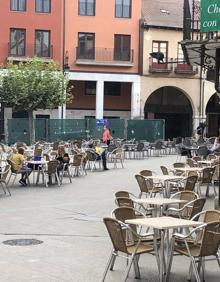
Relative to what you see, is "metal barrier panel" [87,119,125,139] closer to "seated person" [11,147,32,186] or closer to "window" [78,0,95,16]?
"window" [78,0,95,16]

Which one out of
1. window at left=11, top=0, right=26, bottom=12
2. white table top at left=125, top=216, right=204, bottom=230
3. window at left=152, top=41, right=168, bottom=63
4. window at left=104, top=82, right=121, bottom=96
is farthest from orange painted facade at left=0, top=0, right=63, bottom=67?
white table top at left=125, top=216, right=204, bottom=230

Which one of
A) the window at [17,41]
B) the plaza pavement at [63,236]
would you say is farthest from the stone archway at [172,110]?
the plaza pavement at [63,236]

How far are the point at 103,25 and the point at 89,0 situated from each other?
220 cm

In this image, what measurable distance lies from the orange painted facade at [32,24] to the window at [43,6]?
0.23m

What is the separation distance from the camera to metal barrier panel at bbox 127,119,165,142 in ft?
138

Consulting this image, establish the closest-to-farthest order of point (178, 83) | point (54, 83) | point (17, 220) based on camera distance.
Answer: point (17, 220), point (54, 83), point (178, 83)

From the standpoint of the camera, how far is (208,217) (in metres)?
7.99

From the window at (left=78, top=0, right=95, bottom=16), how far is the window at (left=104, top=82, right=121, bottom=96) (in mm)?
5763

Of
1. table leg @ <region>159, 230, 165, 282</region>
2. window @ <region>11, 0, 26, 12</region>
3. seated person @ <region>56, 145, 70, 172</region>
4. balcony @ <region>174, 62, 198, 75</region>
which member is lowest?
table leg @ <region>159, 230, 165, 282</region>

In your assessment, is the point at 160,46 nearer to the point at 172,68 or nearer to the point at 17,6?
the point at 172,68

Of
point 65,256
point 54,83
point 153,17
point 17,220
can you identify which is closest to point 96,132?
point 54,83

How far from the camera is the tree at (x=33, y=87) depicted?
37812mm

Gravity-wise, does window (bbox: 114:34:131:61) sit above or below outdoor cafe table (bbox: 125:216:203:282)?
above

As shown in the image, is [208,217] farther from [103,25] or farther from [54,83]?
[103,25]
